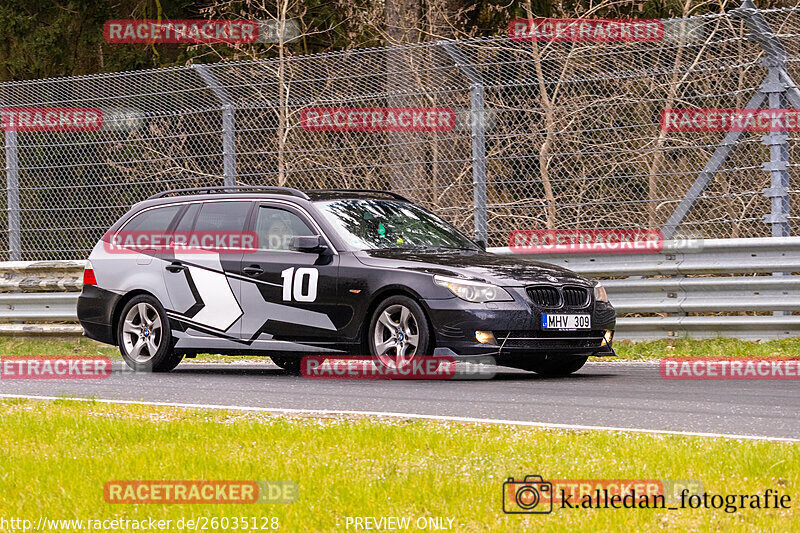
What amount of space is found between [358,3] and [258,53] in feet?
8.62

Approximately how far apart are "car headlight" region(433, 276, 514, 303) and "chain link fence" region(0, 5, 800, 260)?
327 cm

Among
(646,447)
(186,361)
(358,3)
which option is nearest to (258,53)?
(358,3)

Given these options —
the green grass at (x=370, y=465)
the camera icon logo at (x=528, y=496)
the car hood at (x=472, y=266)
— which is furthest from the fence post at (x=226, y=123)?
the camera icon logo at (x=528, y=496)

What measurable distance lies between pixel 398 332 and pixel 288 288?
44.6 inches

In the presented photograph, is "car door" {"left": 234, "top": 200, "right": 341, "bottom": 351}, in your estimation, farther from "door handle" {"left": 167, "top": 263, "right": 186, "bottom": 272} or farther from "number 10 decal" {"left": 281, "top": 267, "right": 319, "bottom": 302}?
"door handle" {"left": 167, "top": 263, "right": 186, "bottom": 272}

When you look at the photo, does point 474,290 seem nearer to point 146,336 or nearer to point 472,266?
point 472,266

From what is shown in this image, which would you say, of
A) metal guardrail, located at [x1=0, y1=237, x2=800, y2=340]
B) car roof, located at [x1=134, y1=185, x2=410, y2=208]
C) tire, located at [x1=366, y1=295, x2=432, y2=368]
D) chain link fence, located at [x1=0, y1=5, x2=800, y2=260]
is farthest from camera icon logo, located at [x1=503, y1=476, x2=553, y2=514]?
chain link fence, located at [x1=0, y1=5, x2=800, y2=260]

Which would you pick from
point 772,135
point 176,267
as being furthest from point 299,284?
point 772,135

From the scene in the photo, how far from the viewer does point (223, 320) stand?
1155cm

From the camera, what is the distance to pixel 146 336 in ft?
39.7

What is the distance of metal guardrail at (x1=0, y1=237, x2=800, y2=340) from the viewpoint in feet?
40.7

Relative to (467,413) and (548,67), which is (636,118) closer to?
(548,67)

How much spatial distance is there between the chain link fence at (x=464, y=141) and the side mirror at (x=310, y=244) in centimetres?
301

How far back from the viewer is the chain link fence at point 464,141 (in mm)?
12945
